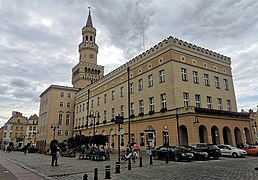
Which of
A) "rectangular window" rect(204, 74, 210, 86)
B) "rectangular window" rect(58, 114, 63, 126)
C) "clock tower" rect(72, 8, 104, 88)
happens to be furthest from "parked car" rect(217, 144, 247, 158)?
"rectangular window" rect(58, 114, 63, 126)

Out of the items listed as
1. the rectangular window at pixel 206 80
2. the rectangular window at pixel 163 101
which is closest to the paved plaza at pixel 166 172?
the rectangular window at pixel 163 101

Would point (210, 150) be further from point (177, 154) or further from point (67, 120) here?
point (67, 120)

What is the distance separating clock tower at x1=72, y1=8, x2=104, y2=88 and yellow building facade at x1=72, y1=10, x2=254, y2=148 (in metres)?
25.6

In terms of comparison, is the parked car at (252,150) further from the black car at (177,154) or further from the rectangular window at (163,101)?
the rectangular window at (163,101)

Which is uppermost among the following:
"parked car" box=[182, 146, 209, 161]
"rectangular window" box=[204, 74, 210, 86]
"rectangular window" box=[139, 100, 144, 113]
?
"rectangular window" box=[204, 74, 210, 86]

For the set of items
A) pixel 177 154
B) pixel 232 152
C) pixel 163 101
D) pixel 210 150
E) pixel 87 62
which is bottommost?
pixel 232 152

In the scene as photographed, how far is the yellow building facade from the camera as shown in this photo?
27.7 metres

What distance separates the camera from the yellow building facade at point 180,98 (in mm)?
27734

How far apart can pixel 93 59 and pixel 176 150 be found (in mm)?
51747

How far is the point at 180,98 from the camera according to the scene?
2936 centimetres

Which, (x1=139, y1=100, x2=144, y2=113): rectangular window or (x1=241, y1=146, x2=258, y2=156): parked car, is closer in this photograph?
(x1=241, y1=146, x2=258, y2=156): parked car

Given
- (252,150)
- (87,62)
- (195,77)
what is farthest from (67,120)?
(252,150)

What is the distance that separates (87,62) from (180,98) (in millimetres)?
42917

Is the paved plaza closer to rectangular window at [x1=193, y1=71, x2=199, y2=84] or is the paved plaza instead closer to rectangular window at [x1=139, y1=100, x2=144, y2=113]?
rectangular window at [x1=193, y1=71, x2=199, y2=84]
